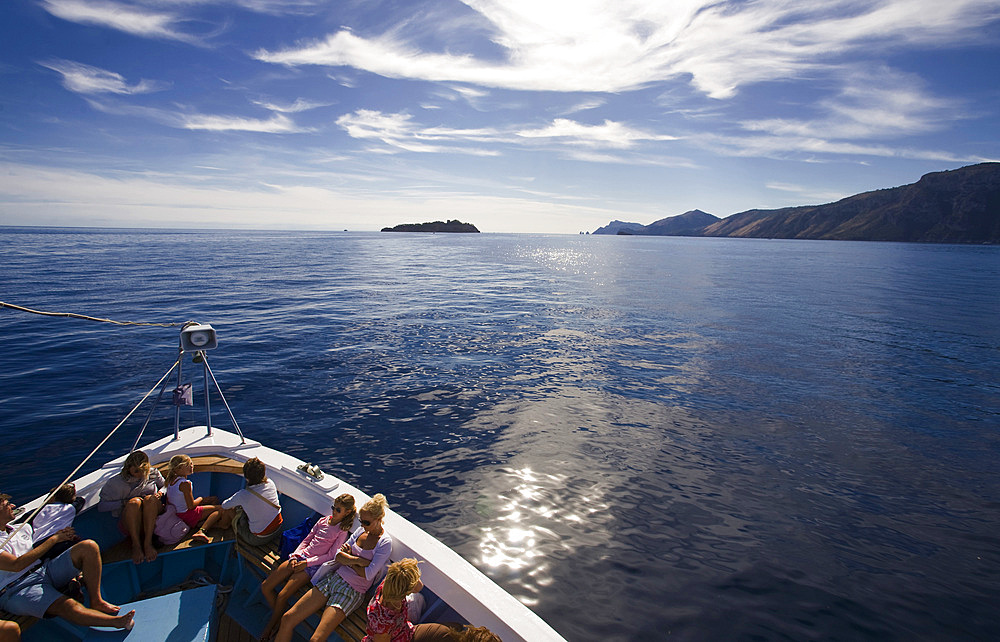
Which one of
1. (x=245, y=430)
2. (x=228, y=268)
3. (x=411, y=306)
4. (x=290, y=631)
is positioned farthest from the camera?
(x=228, y=268)

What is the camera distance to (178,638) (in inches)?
210

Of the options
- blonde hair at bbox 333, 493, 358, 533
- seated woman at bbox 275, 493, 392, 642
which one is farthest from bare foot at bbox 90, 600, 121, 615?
blonde hair at bbox 333, 493, 358, 533

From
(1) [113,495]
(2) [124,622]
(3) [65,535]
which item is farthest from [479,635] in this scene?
(1) [113,495]

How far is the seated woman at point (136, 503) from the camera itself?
6.45 m

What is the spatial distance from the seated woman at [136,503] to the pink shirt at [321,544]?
230cm

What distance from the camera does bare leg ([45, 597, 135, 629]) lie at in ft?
17.4

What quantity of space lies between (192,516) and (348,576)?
10.3 ft

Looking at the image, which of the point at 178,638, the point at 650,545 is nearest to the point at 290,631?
the point at 178,638

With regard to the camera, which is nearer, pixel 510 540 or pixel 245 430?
pixel 510 540

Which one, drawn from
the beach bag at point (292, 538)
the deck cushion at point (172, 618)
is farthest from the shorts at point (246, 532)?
the deck cushion at point (172, 618)

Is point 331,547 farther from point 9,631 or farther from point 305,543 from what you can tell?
point 9,631

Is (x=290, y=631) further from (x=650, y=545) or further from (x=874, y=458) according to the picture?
(x=874, y=458)

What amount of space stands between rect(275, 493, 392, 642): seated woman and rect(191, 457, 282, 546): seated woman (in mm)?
1453

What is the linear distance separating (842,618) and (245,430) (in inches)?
574
